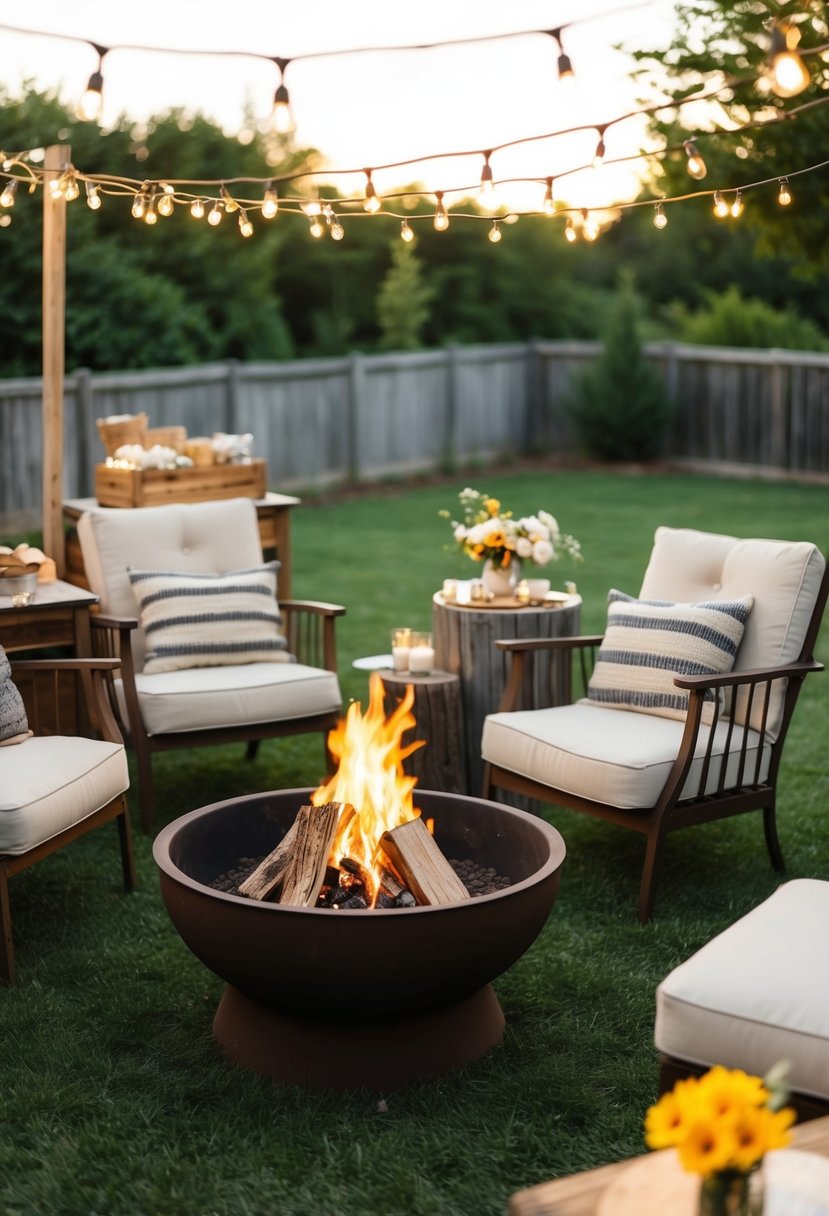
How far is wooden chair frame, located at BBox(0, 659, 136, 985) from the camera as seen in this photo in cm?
355

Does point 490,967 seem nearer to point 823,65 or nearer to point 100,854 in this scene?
point 100,854

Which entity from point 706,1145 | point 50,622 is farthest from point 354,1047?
point 50,622

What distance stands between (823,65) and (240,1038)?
5.16 metres

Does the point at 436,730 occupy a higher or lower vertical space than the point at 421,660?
lower

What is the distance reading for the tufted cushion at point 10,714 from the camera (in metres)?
3.95

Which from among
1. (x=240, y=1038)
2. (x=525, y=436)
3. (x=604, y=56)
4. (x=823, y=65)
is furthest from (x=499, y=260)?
(x=240, y=1038)

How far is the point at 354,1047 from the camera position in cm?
303

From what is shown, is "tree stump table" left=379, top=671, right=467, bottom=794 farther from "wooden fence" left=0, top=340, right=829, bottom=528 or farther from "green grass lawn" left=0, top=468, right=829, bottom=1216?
"wooden fence" left=0, top=340, right=829, bottom=528

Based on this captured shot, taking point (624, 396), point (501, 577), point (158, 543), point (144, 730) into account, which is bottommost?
point (144, 730)

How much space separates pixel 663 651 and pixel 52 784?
75.8 inches

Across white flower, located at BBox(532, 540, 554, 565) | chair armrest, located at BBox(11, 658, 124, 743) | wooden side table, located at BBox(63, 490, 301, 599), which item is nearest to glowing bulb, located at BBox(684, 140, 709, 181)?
white flower, located at BBox(532, 540, 554, 565)

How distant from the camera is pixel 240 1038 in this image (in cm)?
315

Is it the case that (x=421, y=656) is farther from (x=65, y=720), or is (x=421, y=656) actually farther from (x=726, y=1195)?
(x=726, y=1195)

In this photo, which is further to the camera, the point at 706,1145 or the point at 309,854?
the point at 309,854
